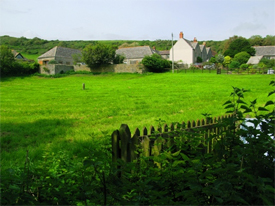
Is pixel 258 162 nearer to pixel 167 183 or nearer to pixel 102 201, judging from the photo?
pixel 167 183

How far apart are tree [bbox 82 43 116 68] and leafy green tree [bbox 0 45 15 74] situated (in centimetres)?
1371

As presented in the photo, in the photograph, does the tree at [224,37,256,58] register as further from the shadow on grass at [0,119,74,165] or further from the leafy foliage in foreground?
the leafy foliage in foreground

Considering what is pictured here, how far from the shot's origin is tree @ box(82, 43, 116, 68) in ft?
157

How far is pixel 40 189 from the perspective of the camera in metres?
2.55

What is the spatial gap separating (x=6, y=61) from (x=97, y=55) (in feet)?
54.6

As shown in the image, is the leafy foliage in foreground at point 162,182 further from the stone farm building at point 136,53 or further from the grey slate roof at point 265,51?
the grey slate roof at point 265,51

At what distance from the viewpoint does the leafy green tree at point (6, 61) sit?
4108 cm

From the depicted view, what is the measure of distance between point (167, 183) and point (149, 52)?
198 feet

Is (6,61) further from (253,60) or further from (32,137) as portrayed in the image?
(253,60)

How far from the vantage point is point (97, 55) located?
47594 mm

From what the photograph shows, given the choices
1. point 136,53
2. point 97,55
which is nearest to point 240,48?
point 136,53

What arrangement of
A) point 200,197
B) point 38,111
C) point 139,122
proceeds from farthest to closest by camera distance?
point 38,111 → point 139,122 → point 200,197

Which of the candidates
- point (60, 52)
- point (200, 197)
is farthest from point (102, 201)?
point (60, 52)

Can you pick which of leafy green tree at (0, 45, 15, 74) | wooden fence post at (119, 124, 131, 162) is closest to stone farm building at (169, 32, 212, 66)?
leafy green tree at (0, 45, 15, 74)
